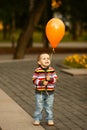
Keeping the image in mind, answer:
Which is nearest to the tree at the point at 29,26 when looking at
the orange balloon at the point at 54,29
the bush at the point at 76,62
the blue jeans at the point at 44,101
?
the bush at the point at 76,62

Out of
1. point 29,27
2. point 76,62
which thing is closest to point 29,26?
point 29,27

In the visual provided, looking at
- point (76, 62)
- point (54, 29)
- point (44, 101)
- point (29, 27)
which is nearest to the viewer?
point (44, 101)

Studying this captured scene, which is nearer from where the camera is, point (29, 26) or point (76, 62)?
point (76, 62)

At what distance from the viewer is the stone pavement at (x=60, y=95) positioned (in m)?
9.34

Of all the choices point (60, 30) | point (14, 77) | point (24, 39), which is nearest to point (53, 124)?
point (60, 30)

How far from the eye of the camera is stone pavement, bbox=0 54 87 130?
9344 mm

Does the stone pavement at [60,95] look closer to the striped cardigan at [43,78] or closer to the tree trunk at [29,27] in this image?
the striped cardigan at [43,78]

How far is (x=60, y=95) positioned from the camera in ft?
42.1

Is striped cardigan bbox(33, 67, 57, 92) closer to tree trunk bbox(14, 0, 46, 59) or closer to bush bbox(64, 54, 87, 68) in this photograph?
bush bbox(64, 54, 87, 68)

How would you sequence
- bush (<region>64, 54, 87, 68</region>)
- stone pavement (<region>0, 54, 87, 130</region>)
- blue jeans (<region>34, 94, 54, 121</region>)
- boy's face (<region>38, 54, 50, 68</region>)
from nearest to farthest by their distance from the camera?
1. boy's face (<region>38, 54, 50, 68</region>)
2. blue jeans (<region>34, 94, 54, 121</region>)
3. stone pavement (<region>0, 54, 87, 130</region>)
4. bush (<region>64, 54, 87, 68</region>)

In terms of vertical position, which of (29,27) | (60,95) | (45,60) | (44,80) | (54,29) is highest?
(54,29)

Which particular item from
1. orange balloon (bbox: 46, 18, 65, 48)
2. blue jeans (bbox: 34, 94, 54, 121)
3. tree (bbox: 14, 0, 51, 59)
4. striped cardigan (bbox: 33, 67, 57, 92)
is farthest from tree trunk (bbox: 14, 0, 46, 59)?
striped cardigan (bbox: 33, 67, 57, 92)

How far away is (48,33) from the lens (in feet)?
35.8

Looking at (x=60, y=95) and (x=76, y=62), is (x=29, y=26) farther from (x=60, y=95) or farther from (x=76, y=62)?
(x=60, y=95)
